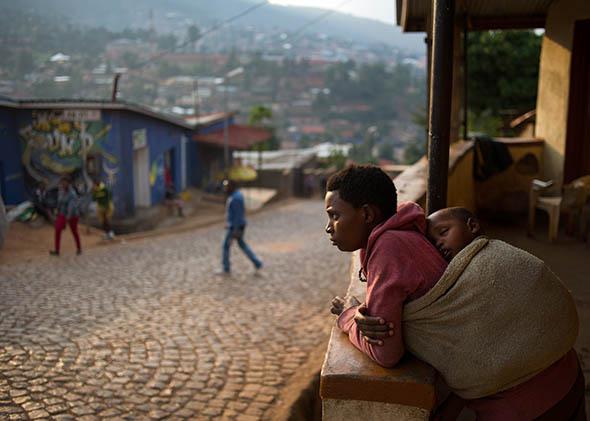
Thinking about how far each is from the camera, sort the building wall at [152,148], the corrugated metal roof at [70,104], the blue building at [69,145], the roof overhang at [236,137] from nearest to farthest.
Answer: the corrugated metal roof at [70,104] → the blue building at [69,145] → the building wall at [152,148] → the roof overhang at [236,137]

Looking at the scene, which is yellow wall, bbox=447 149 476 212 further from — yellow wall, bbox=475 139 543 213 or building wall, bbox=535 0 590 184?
building wall, bbox=535 0 590 184

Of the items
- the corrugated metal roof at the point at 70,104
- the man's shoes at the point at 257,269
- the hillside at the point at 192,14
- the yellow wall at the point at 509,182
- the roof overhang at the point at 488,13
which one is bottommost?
the man's shoes at the point at 257,269

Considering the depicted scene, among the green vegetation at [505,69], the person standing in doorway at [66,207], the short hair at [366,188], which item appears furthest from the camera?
the green vegetation at [505,69]

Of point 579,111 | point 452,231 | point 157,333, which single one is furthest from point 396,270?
point 579,111

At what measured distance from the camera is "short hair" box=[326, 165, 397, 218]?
93.8 inches

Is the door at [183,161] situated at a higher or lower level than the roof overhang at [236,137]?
lower

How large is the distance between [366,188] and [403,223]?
0.21m

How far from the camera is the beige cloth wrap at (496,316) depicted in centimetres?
206

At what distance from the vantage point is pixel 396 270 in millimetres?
2150

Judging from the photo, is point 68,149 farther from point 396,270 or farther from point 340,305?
point 396,270

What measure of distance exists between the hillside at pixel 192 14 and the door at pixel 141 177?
113 ft

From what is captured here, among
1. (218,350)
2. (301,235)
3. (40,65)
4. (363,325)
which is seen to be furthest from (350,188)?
(40,65)

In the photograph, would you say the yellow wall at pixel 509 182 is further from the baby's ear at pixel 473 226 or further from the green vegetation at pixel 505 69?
the green vegetation at pixel 505 69

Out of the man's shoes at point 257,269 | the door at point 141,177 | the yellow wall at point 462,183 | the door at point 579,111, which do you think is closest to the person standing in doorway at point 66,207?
the man's shoes at point 257,269
